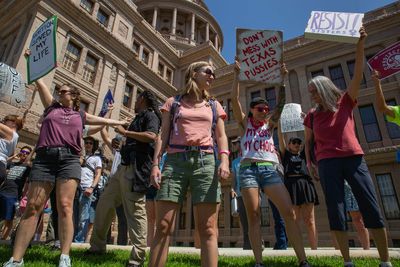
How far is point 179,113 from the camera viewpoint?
278 centimetres

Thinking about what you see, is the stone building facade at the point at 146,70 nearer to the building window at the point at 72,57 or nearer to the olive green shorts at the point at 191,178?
the building window at the point at 72,57

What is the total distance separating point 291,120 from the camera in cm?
830

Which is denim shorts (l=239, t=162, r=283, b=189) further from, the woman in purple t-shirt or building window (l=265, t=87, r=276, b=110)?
building window (l=265, t=87, r=276, b=110)

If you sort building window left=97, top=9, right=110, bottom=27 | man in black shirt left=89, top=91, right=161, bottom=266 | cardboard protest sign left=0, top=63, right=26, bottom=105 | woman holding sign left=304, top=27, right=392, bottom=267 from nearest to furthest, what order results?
1. woman holding sign left=304, top=27, right=392, bottom=267
2. man in black shirt left=89, top=91, right=161, bottom=266
3. cardboard protest sign left=0, top=63, right=26, bottom=105
4. building window left=97, top=9, right=110, bottom=27

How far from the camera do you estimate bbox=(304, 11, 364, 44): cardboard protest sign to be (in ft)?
12.7

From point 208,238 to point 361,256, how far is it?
3.22 metres

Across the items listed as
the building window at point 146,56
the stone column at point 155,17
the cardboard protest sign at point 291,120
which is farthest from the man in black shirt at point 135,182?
the stone column at point 155,17

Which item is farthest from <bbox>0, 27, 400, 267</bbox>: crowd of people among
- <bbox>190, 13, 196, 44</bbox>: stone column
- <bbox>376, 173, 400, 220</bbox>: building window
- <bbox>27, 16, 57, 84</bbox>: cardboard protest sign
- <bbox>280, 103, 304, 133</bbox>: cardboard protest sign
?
<bbox>190, 13, 196, 44</bbox>: stone column

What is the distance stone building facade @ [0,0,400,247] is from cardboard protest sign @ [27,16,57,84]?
36.0 ft

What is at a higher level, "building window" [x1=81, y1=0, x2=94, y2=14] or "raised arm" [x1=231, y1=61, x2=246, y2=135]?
"building window" [x1=81, y1=0, x2=94, y2=14]

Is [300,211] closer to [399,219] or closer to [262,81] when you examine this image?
[262,81]

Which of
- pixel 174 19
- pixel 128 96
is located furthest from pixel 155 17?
pixel 128 96

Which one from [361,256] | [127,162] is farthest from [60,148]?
[361,256]

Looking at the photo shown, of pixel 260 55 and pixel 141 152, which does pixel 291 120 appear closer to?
pixel 260 55
